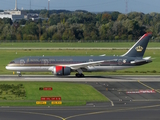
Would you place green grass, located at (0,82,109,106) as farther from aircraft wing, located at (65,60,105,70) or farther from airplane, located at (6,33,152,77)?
airplane, located at (6,33,152,77)

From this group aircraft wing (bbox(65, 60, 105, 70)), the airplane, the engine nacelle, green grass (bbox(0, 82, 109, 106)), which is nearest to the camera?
green grass (bbox(0, 82, 109, 106))

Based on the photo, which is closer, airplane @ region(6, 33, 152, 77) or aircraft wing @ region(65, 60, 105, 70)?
aircraft wing @ region(65, 60, 105, 70)

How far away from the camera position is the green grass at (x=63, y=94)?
43.2m

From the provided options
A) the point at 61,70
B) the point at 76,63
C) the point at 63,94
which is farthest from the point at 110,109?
the point at 76,63

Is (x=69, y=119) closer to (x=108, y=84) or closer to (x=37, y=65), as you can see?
(x=108, y=84)

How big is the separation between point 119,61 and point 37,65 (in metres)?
13.2

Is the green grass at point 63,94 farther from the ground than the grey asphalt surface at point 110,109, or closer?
closer

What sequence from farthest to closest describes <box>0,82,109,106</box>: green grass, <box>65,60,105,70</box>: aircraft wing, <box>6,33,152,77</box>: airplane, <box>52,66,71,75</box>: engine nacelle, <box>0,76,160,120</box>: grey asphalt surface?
1. <box>6,33,152,77</box>: airplane
2. <box>65,60,105,70</box>: aircraft wing
3. <box>52,66,71,75</box>: engine nacelle
4. <box>0,82,109,106</box>: green grass
5. <box>0,76,160,120</box>: grey asphalt surface

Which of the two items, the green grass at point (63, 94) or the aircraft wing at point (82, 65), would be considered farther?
the aircraft wing at point (82, 65)

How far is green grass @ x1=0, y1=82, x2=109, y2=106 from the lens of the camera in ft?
142

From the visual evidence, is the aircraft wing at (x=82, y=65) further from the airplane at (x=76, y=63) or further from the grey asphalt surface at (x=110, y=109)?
the grey asphalt surface at (x=110, y=109)

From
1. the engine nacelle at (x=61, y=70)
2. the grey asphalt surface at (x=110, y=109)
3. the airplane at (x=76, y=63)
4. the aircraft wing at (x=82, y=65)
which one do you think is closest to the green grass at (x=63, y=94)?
the grey asphalt surface at (x=110, y=109)

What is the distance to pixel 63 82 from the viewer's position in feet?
197

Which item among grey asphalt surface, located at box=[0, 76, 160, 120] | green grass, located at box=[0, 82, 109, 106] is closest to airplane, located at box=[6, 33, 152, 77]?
green grass, located at box=[0, 82, 109, 106]
